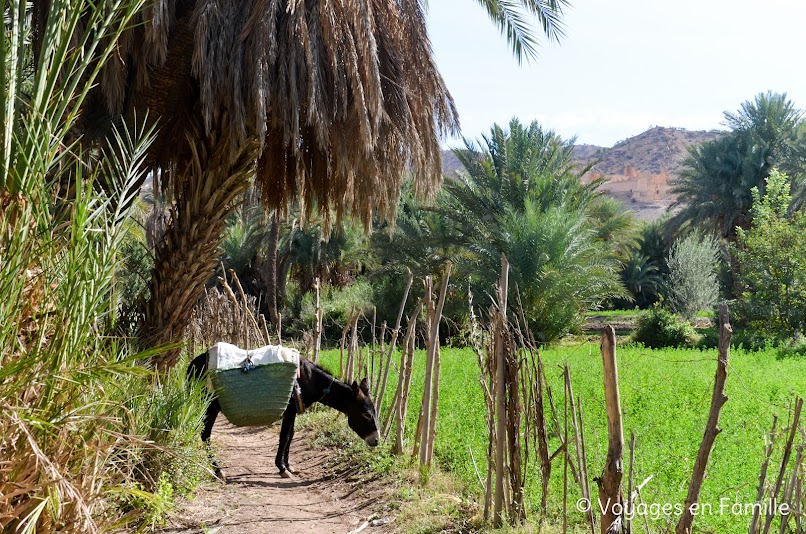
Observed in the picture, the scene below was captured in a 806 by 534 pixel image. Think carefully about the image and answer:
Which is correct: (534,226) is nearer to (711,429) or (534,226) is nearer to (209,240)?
(209,240)

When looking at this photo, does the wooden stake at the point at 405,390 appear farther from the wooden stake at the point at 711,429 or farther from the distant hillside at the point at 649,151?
the distant hillside at the point at 649,151

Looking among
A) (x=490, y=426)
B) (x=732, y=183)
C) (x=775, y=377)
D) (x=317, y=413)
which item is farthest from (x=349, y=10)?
(x=732, y=183)

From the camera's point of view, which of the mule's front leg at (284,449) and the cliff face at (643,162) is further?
the cliff face at (643,162)

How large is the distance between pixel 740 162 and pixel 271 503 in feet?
98.8

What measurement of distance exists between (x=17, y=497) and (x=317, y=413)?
8.19 m

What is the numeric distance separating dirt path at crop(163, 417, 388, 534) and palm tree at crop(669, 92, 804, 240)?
27.9 m

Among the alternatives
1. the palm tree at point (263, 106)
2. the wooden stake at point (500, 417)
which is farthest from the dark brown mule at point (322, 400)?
the wooden stake at point (500, 417)

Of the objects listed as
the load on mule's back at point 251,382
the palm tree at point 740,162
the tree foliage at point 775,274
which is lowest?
the load on mule's back at point 251,382

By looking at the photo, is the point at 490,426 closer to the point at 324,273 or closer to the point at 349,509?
the point at 349,509

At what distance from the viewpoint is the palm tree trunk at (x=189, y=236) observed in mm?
8328

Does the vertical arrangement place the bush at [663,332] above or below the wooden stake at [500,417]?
above

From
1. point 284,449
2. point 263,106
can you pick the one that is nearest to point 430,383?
point 284,449

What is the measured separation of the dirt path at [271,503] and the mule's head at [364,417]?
1.79 ft

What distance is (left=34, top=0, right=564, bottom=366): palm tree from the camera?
758cm
